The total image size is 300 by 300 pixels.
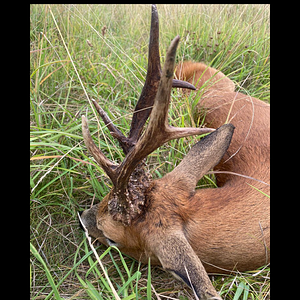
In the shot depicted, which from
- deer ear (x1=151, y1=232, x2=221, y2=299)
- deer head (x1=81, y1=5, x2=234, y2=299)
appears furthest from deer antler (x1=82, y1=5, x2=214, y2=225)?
deer ear (x1=151, y1=232, x2=221, y2=299)

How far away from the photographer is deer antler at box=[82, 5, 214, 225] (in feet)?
5.17

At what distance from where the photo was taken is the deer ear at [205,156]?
7.04 ft

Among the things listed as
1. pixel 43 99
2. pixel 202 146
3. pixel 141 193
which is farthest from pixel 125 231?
pixel 43 99

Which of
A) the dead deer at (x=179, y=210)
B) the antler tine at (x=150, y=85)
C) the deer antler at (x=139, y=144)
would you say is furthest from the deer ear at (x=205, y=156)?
the antler tine at (x=150, y=85)

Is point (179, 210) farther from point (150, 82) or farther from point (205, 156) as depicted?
point (150, 82)

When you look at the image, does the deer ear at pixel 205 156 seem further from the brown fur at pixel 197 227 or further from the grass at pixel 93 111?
the grass at pixel 93 111

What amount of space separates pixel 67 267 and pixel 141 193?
30.9 inches

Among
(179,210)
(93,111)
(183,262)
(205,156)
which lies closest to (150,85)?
(205,156)

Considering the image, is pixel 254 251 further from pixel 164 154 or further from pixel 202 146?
pixel 164 154

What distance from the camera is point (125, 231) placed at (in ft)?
6.72

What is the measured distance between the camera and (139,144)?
1651 mm

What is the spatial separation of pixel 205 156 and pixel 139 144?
68 cm

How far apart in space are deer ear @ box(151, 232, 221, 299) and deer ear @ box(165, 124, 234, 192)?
42cm

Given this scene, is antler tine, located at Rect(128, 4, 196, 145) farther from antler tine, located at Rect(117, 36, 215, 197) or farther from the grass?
the grass
